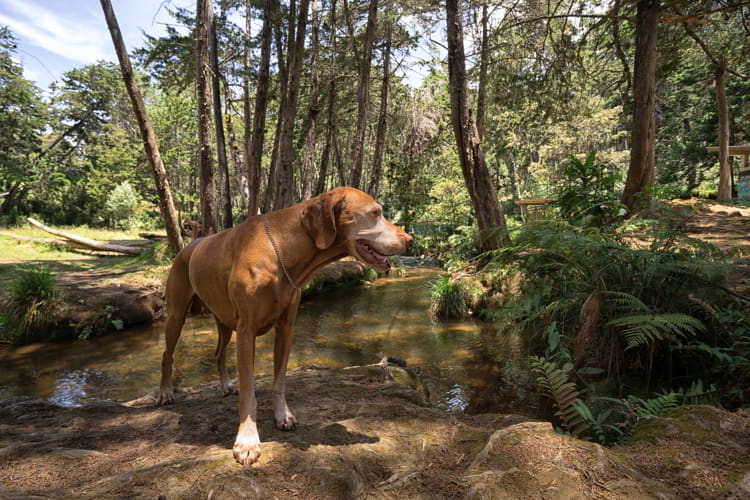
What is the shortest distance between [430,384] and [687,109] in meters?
32.5

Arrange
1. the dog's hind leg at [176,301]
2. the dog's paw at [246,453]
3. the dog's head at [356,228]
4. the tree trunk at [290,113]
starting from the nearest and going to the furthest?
the dog's paw at [246,453], the dog's head at [356,228], the dog's hind leg at [176,301], the tree trunk at [290,113]

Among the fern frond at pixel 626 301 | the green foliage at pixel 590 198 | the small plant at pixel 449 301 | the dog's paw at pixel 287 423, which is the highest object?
the green foliage at pixel 590 198

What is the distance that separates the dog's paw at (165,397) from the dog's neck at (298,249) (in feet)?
5.94

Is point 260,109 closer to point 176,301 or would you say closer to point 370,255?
point 176,301

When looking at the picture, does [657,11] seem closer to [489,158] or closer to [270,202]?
[270,202]

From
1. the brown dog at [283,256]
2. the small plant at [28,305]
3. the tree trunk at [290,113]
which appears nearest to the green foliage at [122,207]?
the tree trunk at [290,113]

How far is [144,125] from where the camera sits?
9.08 meters

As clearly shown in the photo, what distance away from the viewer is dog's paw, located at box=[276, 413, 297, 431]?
8.58 ft

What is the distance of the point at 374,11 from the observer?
13039 mm

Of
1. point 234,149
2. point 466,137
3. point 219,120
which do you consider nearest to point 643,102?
point 466,137

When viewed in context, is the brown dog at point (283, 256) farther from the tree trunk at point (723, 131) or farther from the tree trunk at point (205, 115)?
the tree trunk at point (723, 131)

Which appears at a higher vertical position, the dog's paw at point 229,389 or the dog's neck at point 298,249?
the dog's neck at point 298,249

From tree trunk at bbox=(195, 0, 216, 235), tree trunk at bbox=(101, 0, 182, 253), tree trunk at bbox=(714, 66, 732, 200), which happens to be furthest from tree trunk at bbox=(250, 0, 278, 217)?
tree trunk at bbox=(714, 66, 732, 200)

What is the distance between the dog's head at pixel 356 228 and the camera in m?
2.34
